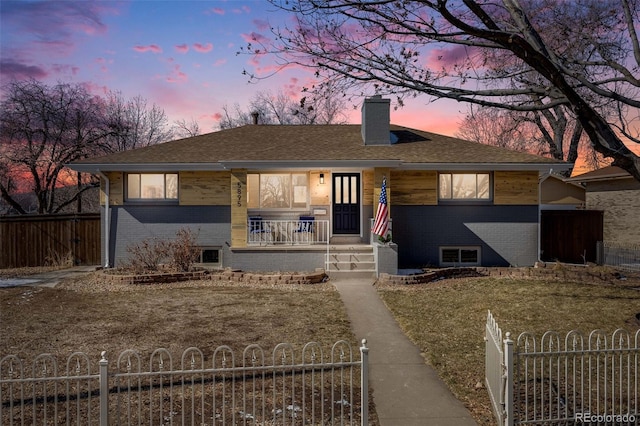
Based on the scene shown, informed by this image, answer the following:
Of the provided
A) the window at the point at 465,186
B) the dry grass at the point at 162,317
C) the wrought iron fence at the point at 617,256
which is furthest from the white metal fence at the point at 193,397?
the wrought iron fence at the point at 617,256

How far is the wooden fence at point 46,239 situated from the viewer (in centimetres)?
1827

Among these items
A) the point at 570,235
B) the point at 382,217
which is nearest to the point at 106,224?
the point at 382,217

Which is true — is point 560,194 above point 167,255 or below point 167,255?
above

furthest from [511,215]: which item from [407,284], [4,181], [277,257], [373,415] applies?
[4,181]

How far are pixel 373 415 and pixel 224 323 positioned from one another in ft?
16.1

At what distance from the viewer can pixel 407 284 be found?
13.7m

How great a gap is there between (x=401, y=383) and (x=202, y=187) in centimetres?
1272

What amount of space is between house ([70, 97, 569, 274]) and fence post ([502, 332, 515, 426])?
11.2 m

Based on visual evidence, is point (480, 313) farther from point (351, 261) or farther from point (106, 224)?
point (106, 224)

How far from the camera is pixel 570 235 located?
→ 18516 millimetres

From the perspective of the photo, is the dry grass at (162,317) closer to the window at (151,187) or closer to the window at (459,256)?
the window at (151,187)

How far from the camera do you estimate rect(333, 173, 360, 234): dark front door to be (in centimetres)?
1773

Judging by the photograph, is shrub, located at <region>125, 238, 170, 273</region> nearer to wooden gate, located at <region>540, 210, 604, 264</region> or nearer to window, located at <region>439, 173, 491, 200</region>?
window, located at <region>439, 173, 491, 200</region>

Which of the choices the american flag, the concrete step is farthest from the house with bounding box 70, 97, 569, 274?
the american flag
